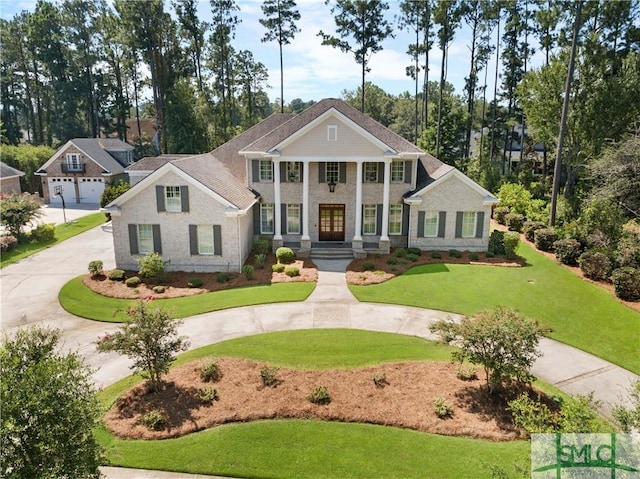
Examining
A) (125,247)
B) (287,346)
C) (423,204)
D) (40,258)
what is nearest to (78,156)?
(40,258)

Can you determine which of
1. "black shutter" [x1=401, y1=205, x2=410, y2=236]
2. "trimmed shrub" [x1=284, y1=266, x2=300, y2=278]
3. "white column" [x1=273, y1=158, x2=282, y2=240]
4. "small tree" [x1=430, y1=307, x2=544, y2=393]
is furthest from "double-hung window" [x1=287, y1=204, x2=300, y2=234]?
"small tree" [x1=430, y1=307, x2=544, y2=393]

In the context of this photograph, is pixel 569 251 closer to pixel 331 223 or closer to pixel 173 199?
pixel 331 223

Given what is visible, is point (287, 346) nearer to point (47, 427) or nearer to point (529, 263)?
point (47, 427)

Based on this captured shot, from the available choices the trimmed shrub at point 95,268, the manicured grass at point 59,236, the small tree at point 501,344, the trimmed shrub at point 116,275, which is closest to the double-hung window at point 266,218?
the trimmed shrub at point 116,275

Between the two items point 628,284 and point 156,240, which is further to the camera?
point 156,240

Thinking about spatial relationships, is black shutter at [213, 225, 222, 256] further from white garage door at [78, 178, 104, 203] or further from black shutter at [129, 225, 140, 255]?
white garage door at [78, 178, 104, 203]

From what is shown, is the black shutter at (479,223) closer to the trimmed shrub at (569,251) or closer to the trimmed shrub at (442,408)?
the trimmed shrub at (569,251)

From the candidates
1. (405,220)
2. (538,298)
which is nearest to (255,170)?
(405,220)
